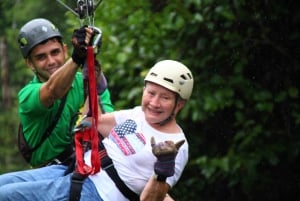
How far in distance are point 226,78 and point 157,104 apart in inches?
106

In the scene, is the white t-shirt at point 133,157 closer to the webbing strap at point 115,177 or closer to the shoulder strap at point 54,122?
the webbing strap at point 115,177

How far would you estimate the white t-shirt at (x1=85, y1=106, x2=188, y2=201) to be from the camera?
5117mm

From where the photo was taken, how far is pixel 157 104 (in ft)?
17.0

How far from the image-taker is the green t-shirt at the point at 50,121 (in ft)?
19.9

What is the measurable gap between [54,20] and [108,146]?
33.9 feet

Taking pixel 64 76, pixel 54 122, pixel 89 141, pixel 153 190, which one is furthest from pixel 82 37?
pixel 54 122

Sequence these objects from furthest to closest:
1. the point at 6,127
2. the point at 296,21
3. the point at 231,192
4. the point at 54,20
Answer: the point at 6,127 → the point at 54,20 → the point at 231,192 → the point at 296,21

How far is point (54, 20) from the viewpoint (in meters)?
15.4

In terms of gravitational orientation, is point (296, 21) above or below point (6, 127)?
above

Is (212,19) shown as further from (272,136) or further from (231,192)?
(231,192)

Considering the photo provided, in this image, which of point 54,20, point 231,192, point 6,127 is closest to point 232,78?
point 231,192

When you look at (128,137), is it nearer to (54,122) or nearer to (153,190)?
(153,190)

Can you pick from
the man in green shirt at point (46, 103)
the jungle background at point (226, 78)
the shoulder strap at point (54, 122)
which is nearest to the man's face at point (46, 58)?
the man in green shirt at point (46, 103)

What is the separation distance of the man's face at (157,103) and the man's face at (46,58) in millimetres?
1076
